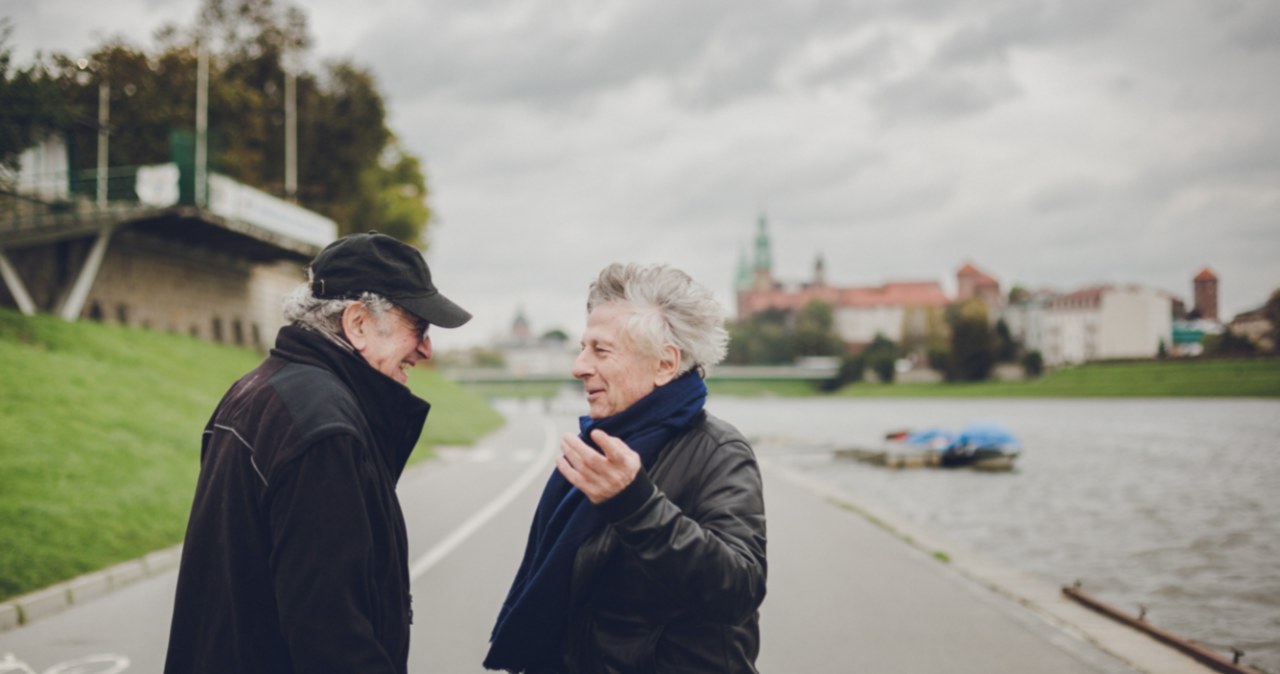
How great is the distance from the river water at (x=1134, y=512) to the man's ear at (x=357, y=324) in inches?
275

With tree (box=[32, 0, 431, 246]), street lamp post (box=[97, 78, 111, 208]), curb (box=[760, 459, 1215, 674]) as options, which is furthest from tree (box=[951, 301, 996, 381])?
curb (box=[760, 459, 1215, 674])

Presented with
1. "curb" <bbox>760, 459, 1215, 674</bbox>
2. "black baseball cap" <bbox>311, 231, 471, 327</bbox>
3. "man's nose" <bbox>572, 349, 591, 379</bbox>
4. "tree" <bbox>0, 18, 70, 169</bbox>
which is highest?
"tree" <bbox>0, 18, 70, 169</bbox>

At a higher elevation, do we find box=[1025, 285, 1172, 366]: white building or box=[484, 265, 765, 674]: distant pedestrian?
box=[1025, 285, 1172, 366]: white building

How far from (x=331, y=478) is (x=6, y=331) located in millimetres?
20735

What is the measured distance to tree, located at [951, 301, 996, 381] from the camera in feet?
294

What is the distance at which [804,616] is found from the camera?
284 inches

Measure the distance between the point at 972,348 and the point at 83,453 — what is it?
86.6 meters

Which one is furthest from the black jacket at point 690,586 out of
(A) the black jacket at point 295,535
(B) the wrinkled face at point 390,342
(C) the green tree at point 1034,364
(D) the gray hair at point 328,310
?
(C) the green tree at point 1034,364

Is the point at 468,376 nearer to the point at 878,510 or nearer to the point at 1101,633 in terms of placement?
the point at 878,510

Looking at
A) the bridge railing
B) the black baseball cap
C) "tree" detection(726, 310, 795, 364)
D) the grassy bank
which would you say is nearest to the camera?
the black baseball cap

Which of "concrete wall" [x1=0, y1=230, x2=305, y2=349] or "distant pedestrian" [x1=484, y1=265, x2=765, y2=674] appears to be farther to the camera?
"concrete wall" [x1=0, y1=230, x2=305, y2=349]

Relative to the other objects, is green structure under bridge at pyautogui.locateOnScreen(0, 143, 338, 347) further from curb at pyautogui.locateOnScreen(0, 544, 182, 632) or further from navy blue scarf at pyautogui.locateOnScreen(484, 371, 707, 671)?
navy blue scarf at pyautogui.locateOnScreen(484, 371, 707, 671)

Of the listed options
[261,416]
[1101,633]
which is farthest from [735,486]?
[1101,633]

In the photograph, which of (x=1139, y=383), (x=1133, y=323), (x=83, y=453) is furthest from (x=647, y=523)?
(x=1133, y=323)
